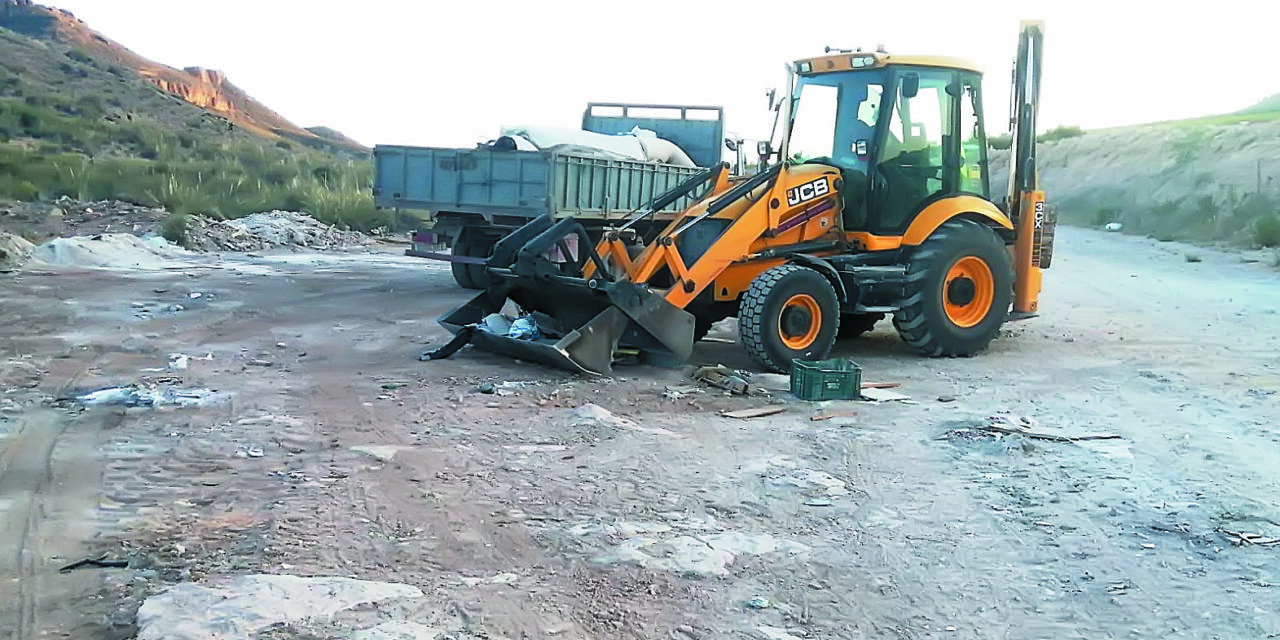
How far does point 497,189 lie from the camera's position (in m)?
13.3

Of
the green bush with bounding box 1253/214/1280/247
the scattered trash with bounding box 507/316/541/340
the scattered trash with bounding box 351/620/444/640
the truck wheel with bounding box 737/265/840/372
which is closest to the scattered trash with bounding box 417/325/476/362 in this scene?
the scattered trash with bounding box 507/316/541/340

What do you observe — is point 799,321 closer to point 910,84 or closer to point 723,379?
point 723,379

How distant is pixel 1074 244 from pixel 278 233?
18233mm

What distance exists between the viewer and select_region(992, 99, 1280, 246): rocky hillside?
29281 mm

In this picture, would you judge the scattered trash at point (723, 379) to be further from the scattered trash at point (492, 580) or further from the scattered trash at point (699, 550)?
the scattered trash at point (492, 580)

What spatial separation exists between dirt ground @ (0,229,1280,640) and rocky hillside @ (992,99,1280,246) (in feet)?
63.6

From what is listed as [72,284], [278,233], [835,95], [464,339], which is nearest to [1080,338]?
[835,95]

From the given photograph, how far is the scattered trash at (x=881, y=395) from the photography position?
841cm

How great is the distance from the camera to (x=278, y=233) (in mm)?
22719

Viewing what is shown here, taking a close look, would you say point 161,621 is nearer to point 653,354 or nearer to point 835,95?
point 653,354

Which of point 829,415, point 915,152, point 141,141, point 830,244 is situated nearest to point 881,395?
point 829,415

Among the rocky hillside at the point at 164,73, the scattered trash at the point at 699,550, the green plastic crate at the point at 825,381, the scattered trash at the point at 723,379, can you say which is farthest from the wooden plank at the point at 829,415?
the rocky hillside at the point at 164,73

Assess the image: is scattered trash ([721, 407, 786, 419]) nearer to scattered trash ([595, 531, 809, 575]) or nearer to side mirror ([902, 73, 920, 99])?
scattered trash ([595, 531, 809, 575])

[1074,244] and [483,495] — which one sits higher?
[1074,244]
